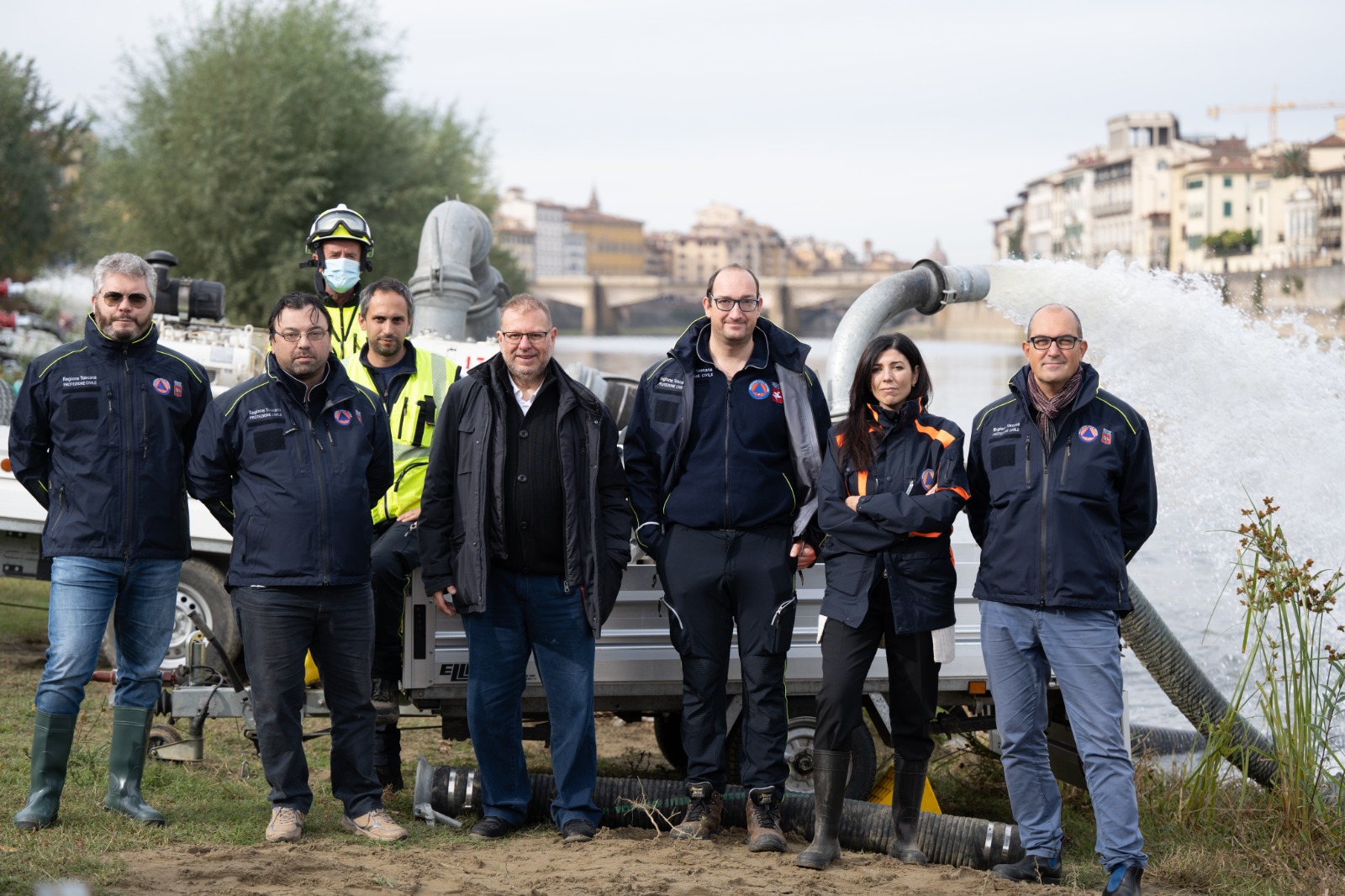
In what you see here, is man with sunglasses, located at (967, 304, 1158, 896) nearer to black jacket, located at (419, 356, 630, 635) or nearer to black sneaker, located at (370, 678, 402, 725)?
black jacket, located at (419, 356, 630, 635)

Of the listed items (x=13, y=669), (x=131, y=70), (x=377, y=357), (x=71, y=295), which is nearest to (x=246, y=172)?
(x=131, y=70)

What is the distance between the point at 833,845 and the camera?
568 cm

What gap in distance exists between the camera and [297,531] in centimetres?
553

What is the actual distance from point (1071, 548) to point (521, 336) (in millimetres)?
2187

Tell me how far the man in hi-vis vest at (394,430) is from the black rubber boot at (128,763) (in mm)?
963

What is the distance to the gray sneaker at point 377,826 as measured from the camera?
5784 mm

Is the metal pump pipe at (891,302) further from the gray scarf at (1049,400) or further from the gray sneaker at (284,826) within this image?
the gray sneaker at (284,826)

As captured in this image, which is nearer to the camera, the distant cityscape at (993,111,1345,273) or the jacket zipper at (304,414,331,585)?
the jacket zipper at (304,414,331,585)

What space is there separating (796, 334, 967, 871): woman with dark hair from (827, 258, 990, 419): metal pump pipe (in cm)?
209

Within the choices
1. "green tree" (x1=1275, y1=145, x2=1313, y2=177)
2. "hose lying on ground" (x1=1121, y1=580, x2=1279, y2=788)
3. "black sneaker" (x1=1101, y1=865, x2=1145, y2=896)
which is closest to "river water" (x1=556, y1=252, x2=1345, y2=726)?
"hose lying on ground" (x1=1121, y1=580, x2=1279, y2=788)

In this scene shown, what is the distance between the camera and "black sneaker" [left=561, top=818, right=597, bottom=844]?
5.84 meters

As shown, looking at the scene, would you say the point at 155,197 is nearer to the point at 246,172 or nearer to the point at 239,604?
the point at 246,172

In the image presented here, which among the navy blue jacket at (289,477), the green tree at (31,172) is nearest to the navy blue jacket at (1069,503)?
the navy blue jacket at (289,477)

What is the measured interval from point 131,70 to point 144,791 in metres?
26.8
